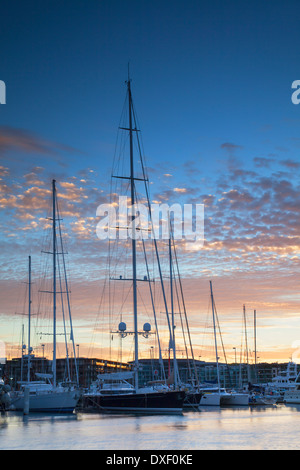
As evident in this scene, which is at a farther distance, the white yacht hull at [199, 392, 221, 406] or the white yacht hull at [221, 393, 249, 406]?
the white yacht hull at [221, 393, 249, 406]

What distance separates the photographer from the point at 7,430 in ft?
118

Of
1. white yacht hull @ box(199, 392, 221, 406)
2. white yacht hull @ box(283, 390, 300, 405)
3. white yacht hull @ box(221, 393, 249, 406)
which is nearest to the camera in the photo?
white yacht hull @ box(199, 392, 221, 406)

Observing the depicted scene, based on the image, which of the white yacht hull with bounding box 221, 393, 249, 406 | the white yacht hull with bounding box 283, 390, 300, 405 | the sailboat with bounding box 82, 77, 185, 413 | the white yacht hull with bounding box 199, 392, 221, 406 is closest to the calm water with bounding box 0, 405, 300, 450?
the sailboat with bounding box 82, 77, 185, 413

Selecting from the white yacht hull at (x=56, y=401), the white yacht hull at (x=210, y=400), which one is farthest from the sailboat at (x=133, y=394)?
the white yacht hull at (x=210, y=400)

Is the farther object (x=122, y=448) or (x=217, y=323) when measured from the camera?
(x=217, y=323)

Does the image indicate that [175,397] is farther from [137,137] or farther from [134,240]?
[137,137]

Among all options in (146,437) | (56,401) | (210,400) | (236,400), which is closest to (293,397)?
(236,400)

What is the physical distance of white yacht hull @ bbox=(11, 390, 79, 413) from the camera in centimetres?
5303

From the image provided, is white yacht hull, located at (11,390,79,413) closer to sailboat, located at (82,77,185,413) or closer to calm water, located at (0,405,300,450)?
sailboat, located at (82,77,185,413)

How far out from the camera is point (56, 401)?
53344 millimetres

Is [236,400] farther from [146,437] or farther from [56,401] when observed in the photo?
[146,437]
